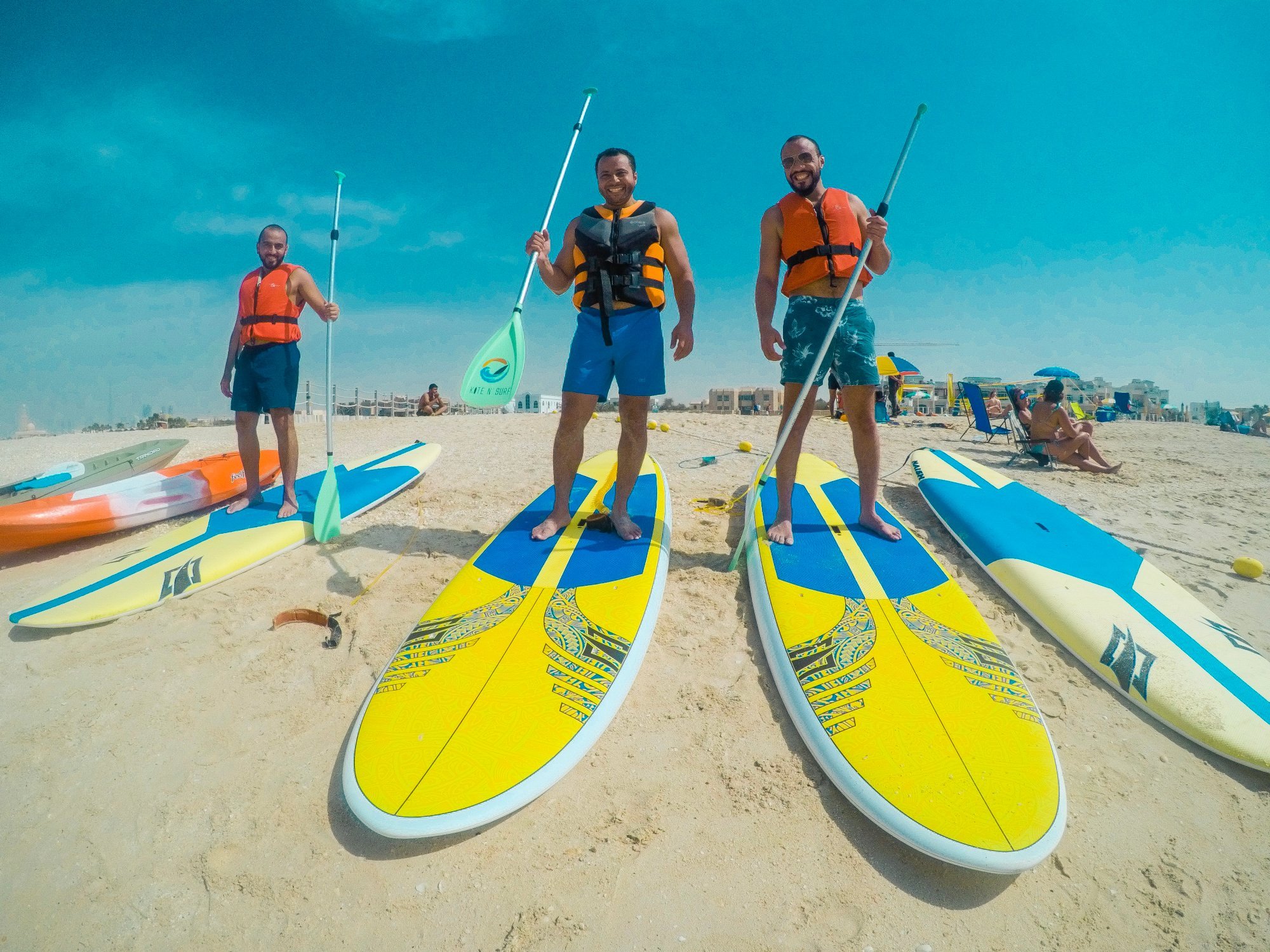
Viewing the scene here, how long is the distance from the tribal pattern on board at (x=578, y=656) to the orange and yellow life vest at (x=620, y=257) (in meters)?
1.53

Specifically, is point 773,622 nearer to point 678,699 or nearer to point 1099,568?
point 678,699

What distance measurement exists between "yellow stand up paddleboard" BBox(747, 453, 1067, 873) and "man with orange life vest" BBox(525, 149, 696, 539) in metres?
0.97

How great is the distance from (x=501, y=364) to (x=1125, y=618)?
3.38 meters

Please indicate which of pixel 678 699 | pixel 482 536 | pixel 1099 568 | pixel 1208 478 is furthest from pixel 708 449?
pixel 1208 478

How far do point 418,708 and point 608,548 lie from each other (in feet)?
4.37

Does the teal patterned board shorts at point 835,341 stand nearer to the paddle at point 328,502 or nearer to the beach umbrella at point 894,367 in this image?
the paddle at point 328,502

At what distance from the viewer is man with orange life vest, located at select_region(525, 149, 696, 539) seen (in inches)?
120

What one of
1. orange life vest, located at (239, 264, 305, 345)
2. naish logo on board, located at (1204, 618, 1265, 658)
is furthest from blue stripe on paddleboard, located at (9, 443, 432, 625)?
naish logo on board, located at (1204, 618, 1265, 658)

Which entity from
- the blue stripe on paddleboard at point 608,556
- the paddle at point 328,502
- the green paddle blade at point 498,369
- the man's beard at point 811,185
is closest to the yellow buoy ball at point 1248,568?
the man's beard at point 811,185

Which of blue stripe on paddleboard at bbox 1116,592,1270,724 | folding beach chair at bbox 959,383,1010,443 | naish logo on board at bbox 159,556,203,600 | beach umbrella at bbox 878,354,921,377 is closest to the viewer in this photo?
blue stripe on paddleboard at bbox 1116,592,1270,724

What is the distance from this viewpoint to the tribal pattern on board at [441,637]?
2133mm

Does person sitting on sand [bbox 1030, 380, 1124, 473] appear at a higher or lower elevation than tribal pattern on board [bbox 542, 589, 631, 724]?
higher

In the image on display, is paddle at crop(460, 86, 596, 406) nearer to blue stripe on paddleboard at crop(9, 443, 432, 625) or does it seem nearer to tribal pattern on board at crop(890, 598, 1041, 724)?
blue stripe on paddleboard at crop(9, 443, 432, 625)

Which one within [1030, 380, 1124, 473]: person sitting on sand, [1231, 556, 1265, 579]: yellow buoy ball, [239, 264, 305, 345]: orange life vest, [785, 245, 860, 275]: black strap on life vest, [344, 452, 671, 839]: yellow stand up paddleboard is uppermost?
[785, 245, 860, 275]: black strap on life vest
